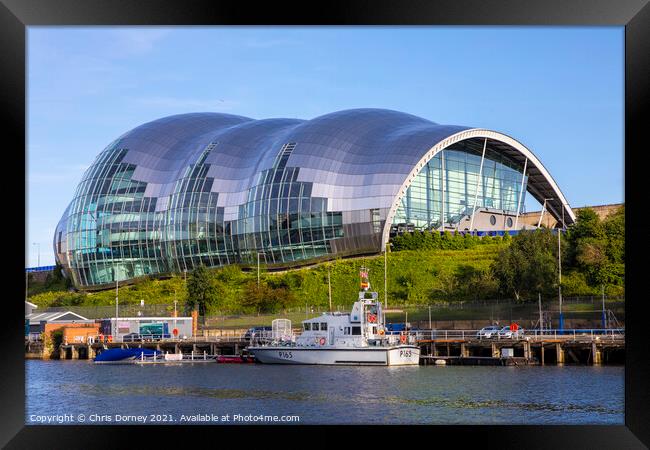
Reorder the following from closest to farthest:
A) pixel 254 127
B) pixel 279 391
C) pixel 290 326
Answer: pixel 279 391 → pixel 290 326 → pixel 254 127

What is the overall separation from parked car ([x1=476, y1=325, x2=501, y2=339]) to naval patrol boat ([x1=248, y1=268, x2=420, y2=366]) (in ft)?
8.73

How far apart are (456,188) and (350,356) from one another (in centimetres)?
2974

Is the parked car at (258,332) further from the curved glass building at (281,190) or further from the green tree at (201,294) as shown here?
the curved glass building at (281,190)

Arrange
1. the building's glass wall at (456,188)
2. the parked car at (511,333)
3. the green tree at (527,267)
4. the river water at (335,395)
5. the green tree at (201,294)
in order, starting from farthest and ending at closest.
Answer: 1. the building's glass wall at (456,188)
2. the green tree at (201,294)
3. the green tree at (527,267)
4. the parked car at (511,333)
5. the river water at (335,395)

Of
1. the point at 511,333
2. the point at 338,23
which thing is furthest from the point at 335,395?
the point at 338,23

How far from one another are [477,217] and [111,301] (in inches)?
983

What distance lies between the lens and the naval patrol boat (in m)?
37.3

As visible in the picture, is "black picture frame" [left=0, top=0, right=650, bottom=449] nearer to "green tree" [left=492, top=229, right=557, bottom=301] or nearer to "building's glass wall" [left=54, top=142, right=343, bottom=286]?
"green tree" [left=492, top=229, right=557, bottom=301]

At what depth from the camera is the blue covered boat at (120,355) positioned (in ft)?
145

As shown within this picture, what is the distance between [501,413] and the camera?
22.4 metres

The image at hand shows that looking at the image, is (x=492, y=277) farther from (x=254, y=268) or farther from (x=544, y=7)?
(x=544, y=7)

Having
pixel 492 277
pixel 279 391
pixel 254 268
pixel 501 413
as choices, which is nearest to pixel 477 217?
pixel 254 268

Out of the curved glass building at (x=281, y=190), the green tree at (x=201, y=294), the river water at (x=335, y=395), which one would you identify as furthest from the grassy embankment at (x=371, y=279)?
the river water at (x=335, y=395)

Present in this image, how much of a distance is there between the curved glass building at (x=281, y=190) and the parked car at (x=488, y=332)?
1945 cm
